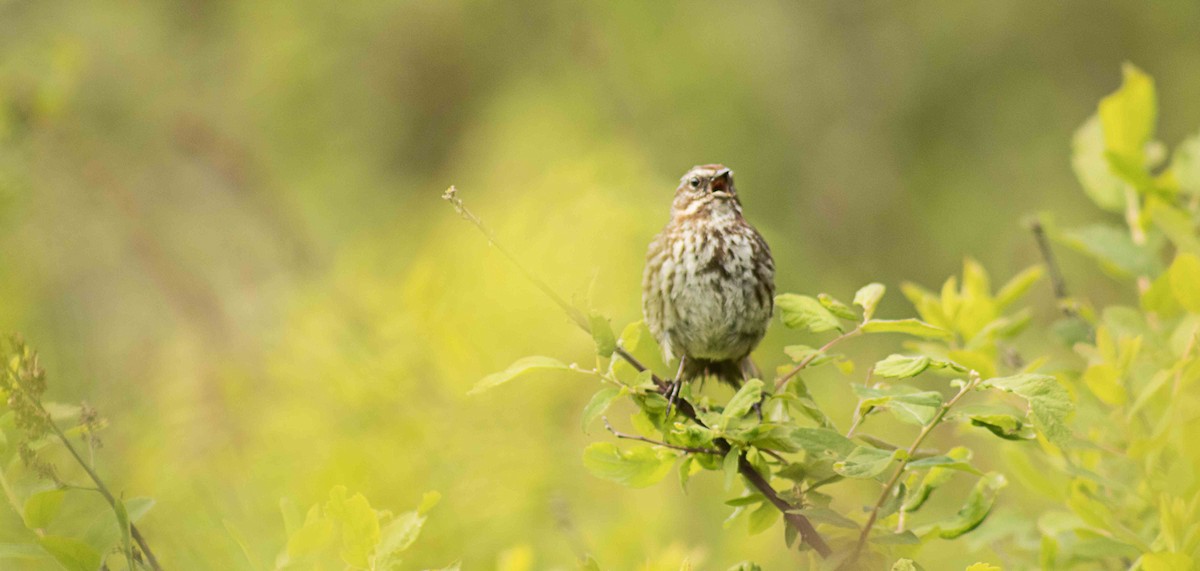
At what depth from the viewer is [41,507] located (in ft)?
4.74

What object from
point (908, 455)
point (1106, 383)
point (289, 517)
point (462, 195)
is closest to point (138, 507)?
point (289, 517)

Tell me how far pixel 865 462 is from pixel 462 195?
4.43 meters

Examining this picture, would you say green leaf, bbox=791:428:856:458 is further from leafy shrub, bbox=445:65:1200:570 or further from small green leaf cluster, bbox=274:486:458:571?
small green leaf cluster, bbox=274:486:458:571

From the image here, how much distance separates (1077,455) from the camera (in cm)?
207

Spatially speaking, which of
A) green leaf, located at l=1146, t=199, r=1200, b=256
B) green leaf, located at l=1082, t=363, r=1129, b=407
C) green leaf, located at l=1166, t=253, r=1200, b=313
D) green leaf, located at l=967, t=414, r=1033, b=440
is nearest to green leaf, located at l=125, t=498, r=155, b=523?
green leaf, located at l=967, t=414, r=1033, b=440

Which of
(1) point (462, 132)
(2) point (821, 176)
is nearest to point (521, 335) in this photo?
(1) point (462, 132)

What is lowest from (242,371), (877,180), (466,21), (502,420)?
(502,420)

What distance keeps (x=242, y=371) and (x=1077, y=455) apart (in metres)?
2.56

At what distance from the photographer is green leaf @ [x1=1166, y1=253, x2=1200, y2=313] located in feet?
6.17

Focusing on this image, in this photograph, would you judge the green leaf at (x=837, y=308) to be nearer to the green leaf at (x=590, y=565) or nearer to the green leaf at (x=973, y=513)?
the green leaf at (x=973, y=513)

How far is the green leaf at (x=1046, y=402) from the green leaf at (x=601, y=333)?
527mm

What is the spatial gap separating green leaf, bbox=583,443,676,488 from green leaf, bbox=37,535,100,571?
687mm

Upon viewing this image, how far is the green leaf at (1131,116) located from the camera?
226 centimetres

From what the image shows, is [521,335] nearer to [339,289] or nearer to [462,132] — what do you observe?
[339,289]
